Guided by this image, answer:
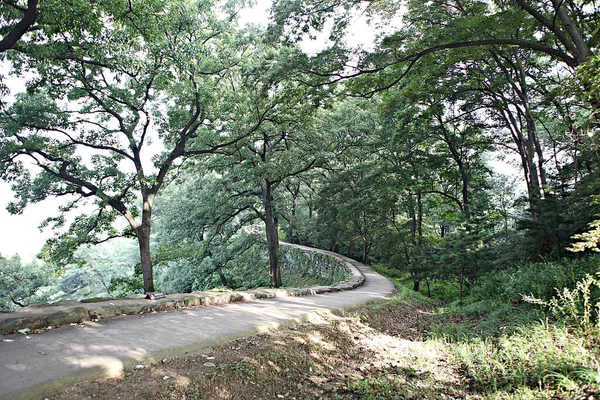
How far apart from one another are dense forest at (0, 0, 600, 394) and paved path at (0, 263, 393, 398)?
404 centimetres

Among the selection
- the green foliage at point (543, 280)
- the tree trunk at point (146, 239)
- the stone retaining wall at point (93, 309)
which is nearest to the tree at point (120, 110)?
the tree trunk at point (146, 239)

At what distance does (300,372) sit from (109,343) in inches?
86.7

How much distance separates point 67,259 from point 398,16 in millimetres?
12884

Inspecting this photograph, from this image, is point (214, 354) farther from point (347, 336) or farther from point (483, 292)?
point (483, 292)

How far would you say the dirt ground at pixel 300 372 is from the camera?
9.69 feet

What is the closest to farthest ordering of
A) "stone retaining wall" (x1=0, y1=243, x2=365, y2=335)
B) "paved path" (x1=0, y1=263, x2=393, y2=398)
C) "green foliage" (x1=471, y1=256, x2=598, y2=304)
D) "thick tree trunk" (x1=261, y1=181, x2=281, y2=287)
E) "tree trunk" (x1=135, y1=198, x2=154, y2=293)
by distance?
"paved path" (x1=0, y1=263, x2=393, y2=398) < "stone retaining wall" (x1=0, y1=243, x2=365, y2=335) < "green foliage" (x1=471, y1=256, x2=598, y2=304) < "tree trunk" (x1=135, y1=198, x2=154, y2=293) < "thick tree trunk" (x1=261, y1=181, x2=281, y2=287)

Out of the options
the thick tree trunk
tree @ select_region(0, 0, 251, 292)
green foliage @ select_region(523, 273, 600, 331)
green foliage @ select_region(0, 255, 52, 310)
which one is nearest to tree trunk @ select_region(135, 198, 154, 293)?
tree @ select_region(0, 0, 251, 292)

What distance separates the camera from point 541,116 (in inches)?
455

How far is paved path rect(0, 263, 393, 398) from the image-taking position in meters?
2.75

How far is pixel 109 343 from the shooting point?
367cm

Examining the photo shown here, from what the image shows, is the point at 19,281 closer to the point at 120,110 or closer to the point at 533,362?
the point at 120,110

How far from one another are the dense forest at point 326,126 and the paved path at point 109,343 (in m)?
4.04

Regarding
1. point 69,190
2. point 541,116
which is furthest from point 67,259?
point 541,116

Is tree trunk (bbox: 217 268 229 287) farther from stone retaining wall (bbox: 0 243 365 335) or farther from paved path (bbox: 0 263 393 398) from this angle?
paved path (bbox: 0 263 393 398)
